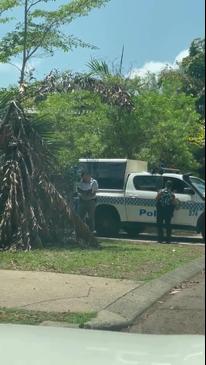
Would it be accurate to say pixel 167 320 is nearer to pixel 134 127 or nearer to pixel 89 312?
pixel 89 312

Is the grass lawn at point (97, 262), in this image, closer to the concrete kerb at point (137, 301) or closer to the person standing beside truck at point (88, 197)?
the concrete kerb at point (137, 301)

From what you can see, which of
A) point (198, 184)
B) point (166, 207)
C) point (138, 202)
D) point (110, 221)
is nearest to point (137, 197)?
point (138, 202)

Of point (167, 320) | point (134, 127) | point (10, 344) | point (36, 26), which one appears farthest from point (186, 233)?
point (36, 26)

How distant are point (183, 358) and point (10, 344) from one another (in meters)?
0.83

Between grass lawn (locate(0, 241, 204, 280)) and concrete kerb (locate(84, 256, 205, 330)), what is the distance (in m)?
0.19

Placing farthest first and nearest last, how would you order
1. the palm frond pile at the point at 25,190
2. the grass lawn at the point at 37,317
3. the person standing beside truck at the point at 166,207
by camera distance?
the palm frond pile at the point at 25,190
the grass lawn at the point at 37,317
the person standing beside truck at the point at 166,207

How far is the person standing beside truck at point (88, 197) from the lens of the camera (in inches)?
226

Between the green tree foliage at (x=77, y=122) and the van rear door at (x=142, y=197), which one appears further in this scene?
the green tree foliage at (x=77, y=122)

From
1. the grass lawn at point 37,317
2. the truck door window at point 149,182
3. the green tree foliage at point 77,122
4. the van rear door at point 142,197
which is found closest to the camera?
the truck door window at point 149,182

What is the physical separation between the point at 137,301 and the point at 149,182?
2.78 metres

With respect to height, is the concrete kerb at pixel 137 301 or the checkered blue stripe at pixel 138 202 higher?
the checkered blue stripe at pixel 138 202

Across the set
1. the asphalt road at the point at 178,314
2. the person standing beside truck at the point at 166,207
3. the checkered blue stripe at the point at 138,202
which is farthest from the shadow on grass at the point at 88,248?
the person standing beside truck at the point at 166,207

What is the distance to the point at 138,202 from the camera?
4.99 meters

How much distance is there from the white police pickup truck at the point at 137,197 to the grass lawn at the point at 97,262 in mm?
1182
